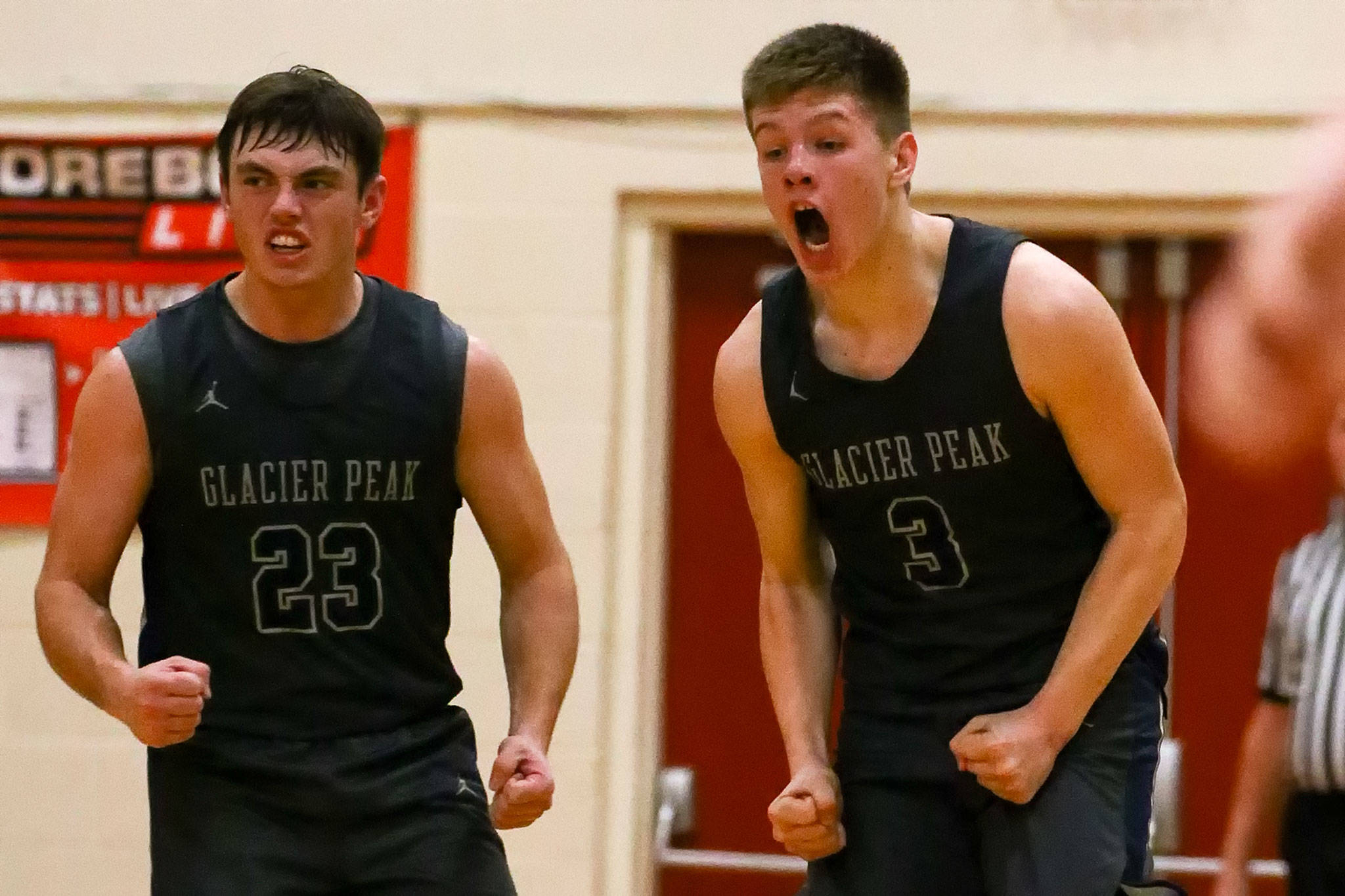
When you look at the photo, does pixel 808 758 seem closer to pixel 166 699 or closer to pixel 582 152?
pixel 166 699

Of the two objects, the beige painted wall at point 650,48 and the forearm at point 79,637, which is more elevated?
the beige painted wall at point 650,48

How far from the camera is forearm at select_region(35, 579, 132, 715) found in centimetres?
256

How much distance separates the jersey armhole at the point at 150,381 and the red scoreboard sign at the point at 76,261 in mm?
1629

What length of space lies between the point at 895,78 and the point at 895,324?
1.16ft

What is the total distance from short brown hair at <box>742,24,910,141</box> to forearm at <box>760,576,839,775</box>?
2.25 ft

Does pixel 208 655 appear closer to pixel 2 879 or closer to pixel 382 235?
Result: pixel 382 235

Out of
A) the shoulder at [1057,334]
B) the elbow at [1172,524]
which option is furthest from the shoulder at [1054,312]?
the elbow at [1172,524]

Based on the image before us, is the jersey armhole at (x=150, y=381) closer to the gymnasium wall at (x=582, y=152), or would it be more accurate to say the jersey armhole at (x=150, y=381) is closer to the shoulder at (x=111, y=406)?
the shoulder at (x=111, y=406)

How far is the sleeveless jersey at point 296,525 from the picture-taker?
8.54 feet

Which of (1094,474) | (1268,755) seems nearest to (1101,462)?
(1094,474)

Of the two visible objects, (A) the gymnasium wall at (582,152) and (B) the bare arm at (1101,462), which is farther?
(A) the gymnasium wall at (582,152)

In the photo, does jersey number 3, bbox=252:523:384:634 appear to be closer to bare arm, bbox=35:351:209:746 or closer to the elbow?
bare arm, bbox=35:351:209:746

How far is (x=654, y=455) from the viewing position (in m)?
4.31

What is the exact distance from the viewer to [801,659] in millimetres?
2676
